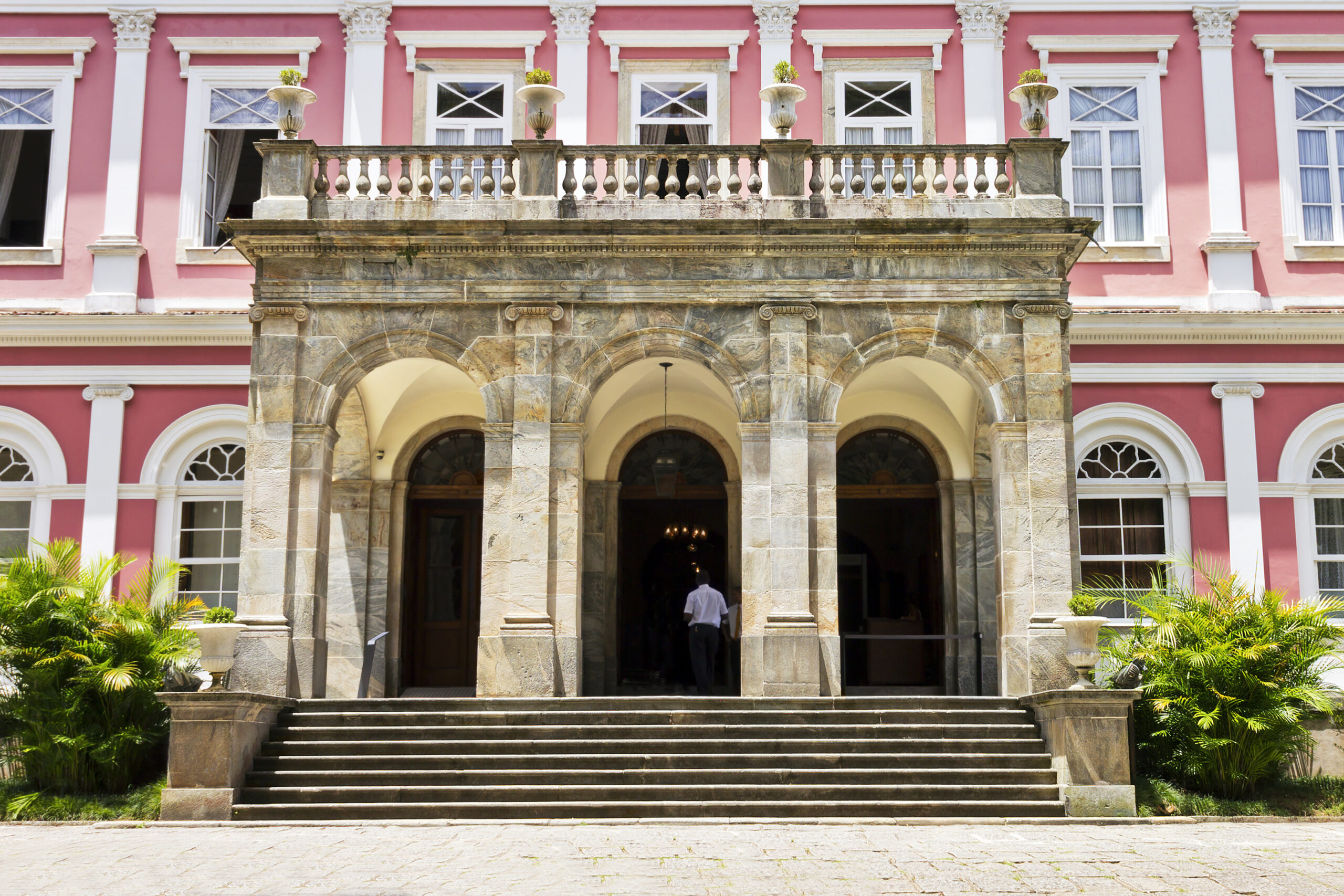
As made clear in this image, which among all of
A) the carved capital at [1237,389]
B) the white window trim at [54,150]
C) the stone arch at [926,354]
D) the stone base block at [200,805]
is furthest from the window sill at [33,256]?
the carved capital at [1237,389]

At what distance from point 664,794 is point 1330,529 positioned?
34.9 feet

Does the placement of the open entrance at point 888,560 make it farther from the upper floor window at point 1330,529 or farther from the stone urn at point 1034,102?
the upper floor window at point 1330,529

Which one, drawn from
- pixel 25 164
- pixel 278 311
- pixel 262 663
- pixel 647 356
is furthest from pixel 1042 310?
pixel 25 164

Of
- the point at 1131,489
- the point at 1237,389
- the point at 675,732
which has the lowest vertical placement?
the point at 675,732

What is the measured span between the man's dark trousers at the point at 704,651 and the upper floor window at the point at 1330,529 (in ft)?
26.4

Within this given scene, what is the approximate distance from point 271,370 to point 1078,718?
28.7 ft

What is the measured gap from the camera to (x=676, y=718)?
12492 millimetres

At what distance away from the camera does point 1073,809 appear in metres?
11.3

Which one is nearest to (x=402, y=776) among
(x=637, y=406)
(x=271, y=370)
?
(x=271, y=370)

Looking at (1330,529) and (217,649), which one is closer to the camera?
(217,649)

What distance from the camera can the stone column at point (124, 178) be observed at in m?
18.0

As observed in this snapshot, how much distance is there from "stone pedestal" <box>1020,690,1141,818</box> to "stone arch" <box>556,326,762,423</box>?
444cm

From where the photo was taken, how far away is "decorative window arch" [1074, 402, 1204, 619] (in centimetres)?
1716

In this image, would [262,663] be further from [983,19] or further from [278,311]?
[983,19]
